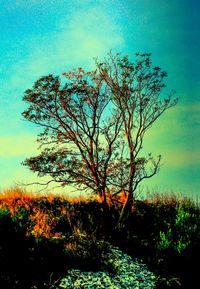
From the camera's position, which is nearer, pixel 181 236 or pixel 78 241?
pixel 181 236

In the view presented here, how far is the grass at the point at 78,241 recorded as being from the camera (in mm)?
8672

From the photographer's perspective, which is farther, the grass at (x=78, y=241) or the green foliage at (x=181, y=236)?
the green foliage at (x=181, y=236)

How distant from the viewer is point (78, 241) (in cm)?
1267

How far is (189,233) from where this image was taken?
11.2 meters

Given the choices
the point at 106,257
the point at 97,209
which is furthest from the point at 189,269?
the point at 97,209

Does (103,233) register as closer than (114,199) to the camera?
Yes

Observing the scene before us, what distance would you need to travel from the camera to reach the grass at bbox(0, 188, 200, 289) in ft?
28.5

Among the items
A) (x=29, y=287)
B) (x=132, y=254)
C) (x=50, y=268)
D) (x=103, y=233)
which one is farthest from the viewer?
(x=103, y=233)

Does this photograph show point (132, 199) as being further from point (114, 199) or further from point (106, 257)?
point (106, 257)

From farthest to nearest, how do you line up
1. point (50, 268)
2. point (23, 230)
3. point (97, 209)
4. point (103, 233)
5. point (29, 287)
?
1. point (97, 209)
2. point (103, 233)
3. point (50, 268)
4. point (23, 230)
5. point (29, 287)

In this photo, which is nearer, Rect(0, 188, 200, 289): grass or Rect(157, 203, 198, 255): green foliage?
Rect(0, 188, 200, 289): grass

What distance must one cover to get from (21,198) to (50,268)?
338 inches

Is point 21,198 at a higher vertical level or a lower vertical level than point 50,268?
higher

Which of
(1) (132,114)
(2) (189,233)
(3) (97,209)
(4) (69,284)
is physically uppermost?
(1) (132,114)
